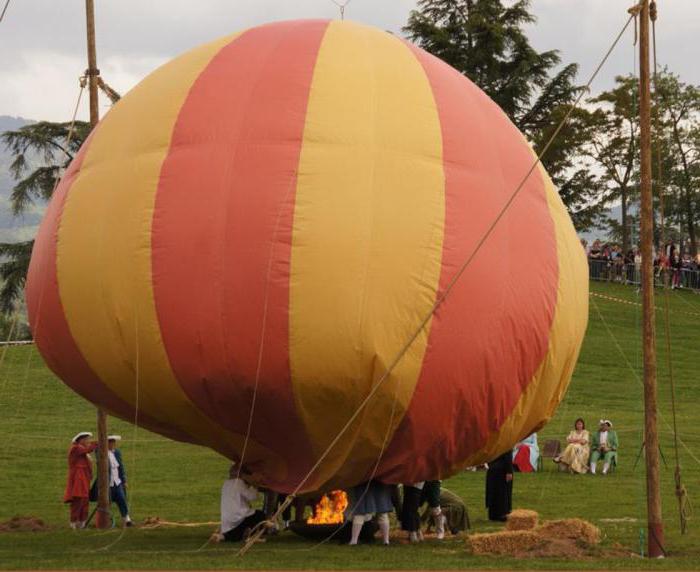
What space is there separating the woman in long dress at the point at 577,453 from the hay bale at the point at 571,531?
8.81 m

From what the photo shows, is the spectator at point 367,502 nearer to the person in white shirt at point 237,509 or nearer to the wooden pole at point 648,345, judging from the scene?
the person in white shirt at point 237,509

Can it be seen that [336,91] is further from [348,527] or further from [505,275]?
[348,527]

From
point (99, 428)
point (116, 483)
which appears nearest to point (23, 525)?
point (116, 483)

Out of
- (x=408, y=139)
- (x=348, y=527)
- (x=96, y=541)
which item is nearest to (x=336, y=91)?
(x=408, y=139)

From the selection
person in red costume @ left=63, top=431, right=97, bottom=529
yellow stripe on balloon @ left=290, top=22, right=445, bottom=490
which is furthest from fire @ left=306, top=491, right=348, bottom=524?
person in red costume @ left=63, top=431, right=97, bottom=529

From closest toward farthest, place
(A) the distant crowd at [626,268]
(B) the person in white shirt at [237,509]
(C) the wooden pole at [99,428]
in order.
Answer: (B) the person in white shirt at [237,509] < (C) the wooden pole at [99,428] < (A) the distant crowd at [626,268]

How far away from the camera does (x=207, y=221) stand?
551 inches

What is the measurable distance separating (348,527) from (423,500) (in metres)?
1.44

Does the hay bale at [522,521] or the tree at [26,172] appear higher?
the tree at [26,172]

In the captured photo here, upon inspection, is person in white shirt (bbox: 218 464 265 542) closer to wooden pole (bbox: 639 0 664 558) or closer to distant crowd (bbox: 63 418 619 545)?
distant crowd (bbox: 63 418 619 545)

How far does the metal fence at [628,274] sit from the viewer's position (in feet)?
175

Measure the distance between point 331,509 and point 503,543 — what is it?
79.1 inches

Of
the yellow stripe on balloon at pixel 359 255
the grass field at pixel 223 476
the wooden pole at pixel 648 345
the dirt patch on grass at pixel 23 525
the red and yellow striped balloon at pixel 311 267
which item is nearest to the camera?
the yellow stripe on balloon at pixel 359 255

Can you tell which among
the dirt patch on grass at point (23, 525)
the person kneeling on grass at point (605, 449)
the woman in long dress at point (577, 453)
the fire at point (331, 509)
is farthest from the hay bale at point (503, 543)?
the person kneeling on grass at point (605, 449)
